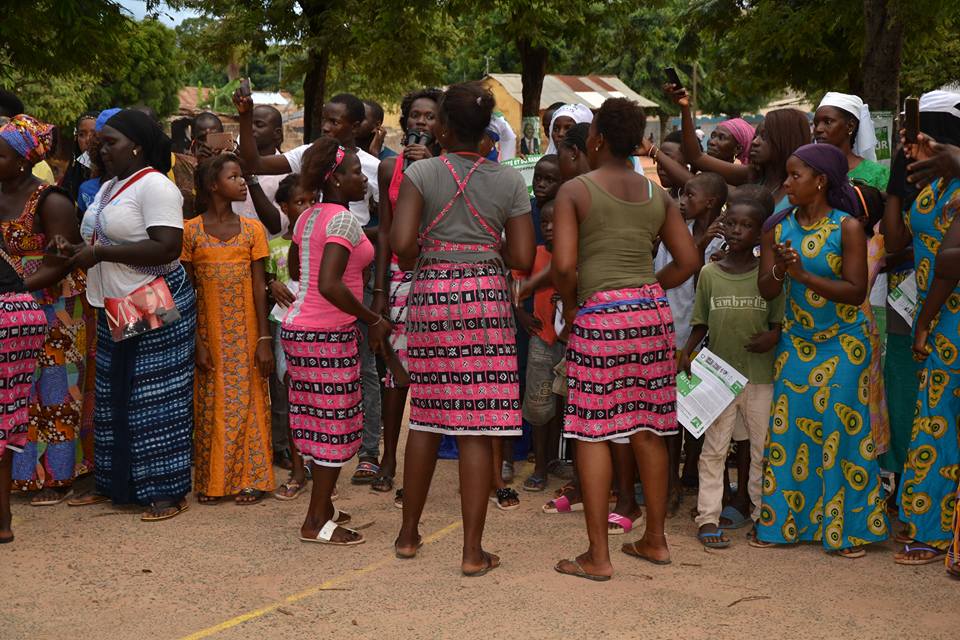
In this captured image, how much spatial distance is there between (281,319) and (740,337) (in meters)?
2.75

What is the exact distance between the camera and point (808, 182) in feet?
16.9

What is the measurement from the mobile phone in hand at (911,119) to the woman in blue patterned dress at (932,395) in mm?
62

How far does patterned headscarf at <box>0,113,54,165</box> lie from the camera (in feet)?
18.8

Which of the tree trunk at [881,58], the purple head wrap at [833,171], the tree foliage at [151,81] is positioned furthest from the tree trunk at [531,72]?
the purple head wrap at [833,171]

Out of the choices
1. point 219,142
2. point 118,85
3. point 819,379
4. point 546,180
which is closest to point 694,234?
point 546,180

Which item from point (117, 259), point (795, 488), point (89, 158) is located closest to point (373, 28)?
point (89, 158)

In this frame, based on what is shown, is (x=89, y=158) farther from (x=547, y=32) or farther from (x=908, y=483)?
(x=547, y=32)

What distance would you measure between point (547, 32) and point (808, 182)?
20.1m

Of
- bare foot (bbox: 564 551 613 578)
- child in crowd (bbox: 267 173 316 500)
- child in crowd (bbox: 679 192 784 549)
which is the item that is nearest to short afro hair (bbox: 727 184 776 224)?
child in crowd (bbox: 679 192 784 549)

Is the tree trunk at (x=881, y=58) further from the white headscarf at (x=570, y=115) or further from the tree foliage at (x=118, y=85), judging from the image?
the tree foliage at (x=118, y=85)

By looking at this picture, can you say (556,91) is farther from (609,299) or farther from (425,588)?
(425,588)

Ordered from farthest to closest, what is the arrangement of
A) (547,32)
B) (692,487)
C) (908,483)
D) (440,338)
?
1. (547,32)
2. (692,487)
3. (908,483)
4. (440,338)

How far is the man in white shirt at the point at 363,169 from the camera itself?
21.5ft

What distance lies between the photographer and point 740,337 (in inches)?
221
